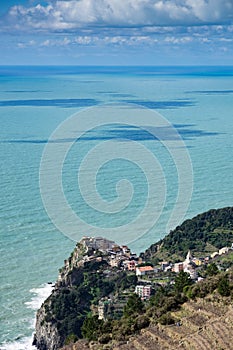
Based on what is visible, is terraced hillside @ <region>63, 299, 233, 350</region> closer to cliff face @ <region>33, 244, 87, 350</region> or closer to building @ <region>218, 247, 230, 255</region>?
cliff face @ <region>33, 244, 87, 350</region>

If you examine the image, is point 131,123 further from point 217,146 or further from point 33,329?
point 33,329

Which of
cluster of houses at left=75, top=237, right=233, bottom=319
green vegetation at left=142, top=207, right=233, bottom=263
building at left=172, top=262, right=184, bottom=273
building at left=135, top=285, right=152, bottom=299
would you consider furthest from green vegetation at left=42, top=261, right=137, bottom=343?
green vegetation at left=142, top=207, right=233, bottom=263

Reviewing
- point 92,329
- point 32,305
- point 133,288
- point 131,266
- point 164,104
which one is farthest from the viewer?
point 164,104

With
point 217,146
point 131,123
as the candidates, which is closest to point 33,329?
point 217,146

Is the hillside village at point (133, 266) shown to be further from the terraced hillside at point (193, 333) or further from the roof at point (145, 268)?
the terraced hillside at point (193, 333)

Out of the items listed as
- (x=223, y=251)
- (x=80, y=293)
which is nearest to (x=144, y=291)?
(x=80, y=293)

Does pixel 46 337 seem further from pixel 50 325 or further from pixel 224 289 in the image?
pixel 224 289

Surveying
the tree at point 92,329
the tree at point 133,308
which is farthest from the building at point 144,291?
the tree at point 92,329
